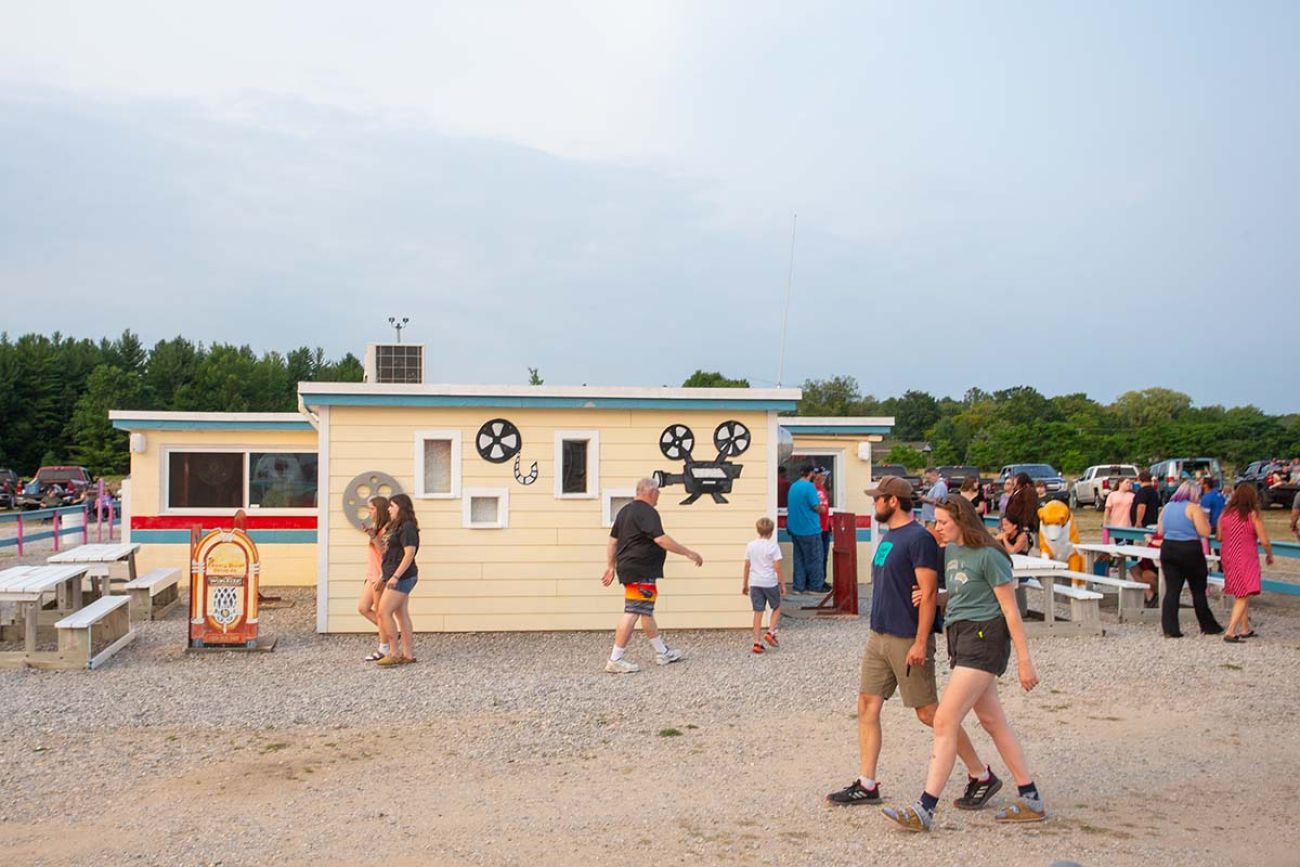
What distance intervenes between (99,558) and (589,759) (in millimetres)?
7875

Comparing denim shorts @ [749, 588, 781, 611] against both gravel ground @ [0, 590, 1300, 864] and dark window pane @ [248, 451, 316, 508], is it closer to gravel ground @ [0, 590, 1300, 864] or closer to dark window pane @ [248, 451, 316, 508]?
gravel ground @ [0, 590, 1300, 864]

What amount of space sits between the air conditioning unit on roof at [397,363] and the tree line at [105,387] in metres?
52.2

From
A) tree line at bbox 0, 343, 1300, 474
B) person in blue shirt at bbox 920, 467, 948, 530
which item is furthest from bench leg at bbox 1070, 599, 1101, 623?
tree line at bbox 0, 343, 1300, 474

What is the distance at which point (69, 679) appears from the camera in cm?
933

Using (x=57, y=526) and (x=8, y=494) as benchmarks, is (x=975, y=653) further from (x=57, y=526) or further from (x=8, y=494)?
(x=8, y=494)

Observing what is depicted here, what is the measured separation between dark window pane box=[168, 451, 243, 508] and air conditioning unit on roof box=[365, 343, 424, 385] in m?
3.35

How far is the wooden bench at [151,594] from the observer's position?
12641mm

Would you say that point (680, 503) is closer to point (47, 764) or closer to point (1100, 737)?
point (1100, 737)

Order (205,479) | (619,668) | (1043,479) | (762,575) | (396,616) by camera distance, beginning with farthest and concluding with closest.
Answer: (1043,479) → (205,479) → (762,575) → (396,616) → (619,668)

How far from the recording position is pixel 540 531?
11.7 metres

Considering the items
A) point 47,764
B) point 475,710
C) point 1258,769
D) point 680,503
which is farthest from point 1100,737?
point 47,764

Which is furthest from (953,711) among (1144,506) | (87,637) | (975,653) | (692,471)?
(1144,506)

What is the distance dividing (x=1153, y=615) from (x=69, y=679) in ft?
35.8

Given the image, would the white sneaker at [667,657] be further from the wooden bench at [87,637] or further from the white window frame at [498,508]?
the wooden bench at [87,637]
